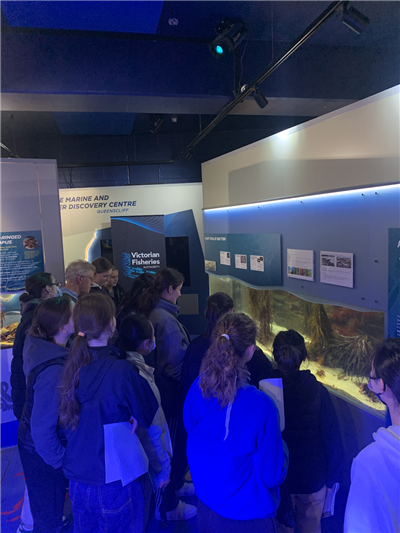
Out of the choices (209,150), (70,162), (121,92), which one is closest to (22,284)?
(121,92)

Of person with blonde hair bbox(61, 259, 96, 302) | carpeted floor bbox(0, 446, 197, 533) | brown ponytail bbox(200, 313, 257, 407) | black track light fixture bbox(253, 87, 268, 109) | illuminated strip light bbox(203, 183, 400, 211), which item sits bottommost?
carpeted floor bbox(0, 446, 197, 533)

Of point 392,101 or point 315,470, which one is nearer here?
point 315,470

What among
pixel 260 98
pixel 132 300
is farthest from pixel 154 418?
pixel 260 98

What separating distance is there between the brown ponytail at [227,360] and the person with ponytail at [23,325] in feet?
4.96

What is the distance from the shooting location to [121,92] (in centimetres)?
374

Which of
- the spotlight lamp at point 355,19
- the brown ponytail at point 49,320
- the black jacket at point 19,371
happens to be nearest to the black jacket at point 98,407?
the brown ponytail at point 49,320

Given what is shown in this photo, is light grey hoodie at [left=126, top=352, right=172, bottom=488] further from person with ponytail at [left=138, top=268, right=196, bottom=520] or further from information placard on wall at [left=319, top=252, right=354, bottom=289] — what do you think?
information placard on wall at [left=319, top=252, right=354, bottom=289]

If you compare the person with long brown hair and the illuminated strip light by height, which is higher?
the illuminated strip light

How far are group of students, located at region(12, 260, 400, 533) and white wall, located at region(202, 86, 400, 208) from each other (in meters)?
1.37

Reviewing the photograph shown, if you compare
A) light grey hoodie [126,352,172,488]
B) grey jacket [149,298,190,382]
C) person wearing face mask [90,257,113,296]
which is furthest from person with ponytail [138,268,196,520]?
person wearing face mask [90,257,113,296]

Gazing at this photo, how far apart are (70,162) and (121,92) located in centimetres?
361

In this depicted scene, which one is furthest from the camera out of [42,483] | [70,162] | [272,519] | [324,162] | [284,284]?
[70,162]

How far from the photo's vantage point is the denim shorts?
5.37 feet

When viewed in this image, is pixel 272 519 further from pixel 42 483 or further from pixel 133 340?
pixel 42 483
